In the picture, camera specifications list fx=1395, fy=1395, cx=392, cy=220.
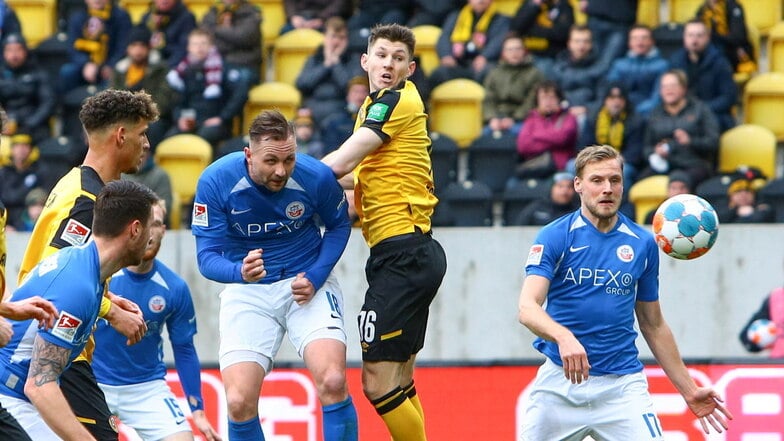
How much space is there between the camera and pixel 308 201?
7770mm

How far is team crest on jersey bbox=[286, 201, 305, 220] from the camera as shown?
25.4 ft

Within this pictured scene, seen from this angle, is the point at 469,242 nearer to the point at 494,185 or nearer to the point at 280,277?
the point at 494,185

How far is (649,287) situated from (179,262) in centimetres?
564

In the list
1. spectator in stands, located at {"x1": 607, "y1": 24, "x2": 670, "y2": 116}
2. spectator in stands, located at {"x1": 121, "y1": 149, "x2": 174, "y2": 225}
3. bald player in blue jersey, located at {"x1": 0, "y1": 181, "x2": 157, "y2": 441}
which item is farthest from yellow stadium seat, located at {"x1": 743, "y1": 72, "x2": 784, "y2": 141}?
bald player in blue jersey, located at {"x1": 0, "y1": 181, "x2": 157, "y2": 441}

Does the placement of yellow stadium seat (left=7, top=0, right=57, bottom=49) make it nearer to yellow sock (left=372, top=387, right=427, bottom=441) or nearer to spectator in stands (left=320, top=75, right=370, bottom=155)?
spectator in stands (left=320, top=75, right=370, bottom=155)

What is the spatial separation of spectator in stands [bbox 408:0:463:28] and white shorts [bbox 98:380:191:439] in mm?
7226

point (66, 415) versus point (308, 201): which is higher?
point (308, 201)

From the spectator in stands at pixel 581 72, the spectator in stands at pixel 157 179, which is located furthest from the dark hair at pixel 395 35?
the spectator in stands at pixel 581 72

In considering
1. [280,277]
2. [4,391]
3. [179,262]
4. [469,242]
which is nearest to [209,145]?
[179,262]

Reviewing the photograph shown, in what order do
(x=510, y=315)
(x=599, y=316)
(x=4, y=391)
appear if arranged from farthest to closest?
(x=510, y=315) → (x=599, y=316) → (x=4, y=391)

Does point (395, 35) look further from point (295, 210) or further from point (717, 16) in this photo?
point (717, 16)

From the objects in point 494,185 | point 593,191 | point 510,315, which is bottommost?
point 510,315

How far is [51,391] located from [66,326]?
28cm

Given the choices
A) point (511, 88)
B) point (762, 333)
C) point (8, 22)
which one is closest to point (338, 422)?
point (762, 333)
